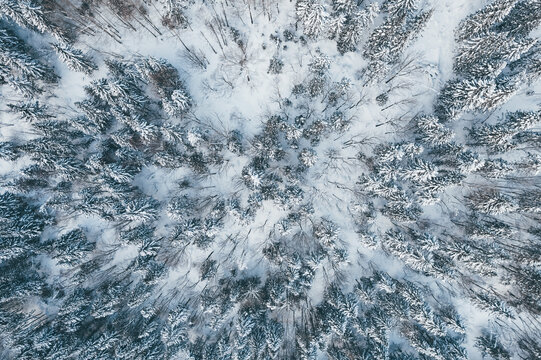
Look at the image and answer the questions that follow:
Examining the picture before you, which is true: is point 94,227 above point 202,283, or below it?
above

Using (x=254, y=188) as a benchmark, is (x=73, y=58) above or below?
above

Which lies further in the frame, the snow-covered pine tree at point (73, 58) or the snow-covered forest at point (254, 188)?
the snow-covered forest at point (254, 188)

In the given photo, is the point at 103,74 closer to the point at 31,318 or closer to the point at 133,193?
the point at 133,193

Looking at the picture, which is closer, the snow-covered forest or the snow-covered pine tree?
the snow-covered pine tree

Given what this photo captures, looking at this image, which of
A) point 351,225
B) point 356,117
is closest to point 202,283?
point 351,225

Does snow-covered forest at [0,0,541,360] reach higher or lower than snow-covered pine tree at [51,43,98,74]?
lower

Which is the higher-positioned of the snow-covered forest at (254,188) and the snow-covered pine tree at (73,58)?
the snow-covered pine tree at (73,58)

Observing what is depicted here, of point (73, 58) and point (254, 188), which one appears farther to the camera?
point (254, 188)

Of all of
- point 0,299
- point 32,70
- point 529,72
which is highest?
point 32,70
